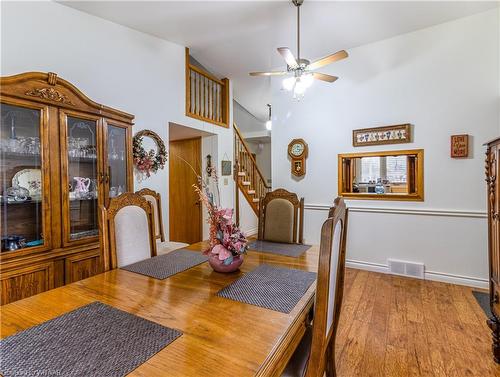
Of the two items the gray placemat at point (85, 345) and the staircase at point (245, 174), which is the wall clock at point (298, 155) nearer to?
the staircase at point (245, 174)

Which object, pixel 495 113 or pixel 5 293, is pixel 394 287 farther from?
pixel 5 293

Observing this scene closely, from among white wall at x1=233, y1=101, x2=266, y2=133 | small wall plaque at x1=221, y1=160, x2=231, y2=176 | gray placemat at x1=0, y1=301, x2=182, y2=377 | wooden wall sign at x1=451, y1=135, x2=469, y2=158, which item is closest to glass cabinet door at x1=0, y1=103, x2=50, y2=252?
gray placemat at x1=0, y1=301, x2=182, y2=377

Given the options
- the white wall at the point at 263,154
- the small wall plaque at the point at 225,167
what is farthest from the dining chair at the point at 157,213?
the white wall at the point at 263,154

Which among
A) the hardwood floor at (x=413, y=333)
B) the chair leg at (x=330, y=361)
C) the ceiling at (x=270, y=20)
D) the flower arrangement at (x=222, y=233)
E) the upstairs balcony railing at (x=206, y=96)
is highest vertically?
the ceiling at (x=270, y=20)

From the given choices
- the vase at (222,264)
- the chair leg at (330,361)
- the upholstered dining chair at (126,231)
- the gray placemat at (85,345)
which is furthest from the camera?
the upholstered dining chair at (126,231)

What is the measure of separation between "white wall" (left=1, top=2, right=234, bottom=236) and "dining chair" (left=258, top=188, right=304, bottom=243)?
1760 millimetres

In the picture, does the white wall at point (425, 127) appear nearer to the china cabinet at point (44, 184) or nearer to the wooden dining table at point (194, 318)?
the wooden dining table at point (194, 318)

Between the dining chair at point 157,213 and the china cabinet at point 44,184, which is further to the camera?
the dining chair at point 157,213

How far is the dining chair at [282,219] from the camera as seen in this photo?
7.50 feet

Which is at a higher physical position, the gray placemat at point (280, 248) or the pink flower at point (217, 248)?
the pink flower at point (217, 248)

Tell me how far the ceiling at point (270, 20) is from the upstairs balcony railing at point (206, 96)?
426 mm

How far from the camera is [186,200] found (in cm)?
478

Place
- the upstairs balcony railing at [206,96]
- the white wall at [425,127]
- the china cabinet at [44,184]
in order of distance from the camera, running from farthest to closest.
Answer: the upstairs balcony railing at [206,96] < the white wall at [425,127] < the china cabinet at [44,184]

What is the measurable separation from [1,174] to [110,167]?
834 millimetres
